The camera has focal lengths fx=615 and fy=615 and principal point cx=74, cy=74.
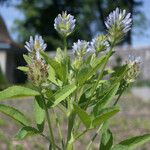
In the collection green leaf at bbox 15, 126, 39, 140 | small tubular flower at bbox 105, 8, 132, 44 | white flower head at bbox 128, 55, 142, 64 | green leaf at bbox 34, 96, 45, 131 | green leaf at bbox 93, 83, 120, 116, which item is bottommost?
green leaf at bbox 15, 126, 39, 140

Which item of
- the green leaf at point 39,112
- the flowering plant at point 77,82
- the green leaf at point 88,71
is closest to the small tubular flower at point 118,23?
the flowering plant at point 77,82

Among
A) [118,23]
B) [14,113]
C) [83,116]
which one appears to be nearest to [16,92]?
[14,113]

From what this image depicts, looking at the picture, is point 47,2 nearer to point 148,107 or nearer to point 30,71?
point 148,107

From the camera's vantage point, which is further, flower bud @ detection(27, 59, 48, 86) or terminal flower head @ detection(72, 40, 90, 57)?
terminal flower head @ detection(72, 40, 90, 57)

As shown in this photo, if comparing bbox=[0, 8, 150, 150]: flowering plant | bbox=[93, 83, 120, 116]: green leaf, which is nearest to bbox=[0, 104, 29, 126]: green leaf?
bbox=[0, 8, 150, 150]: flowering plant

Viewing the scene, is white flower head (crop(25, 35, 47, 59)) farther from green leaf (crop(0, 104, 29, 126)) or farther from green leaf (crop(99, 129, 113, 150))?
green leaf (crop(99, 129, 113, 150))
